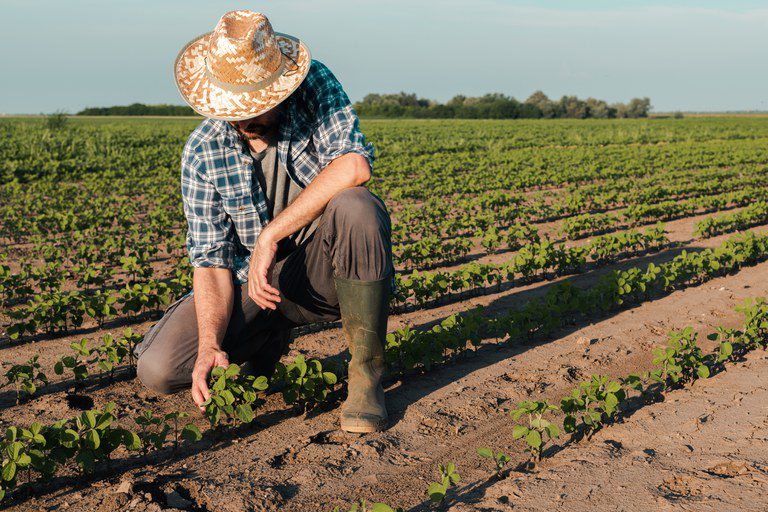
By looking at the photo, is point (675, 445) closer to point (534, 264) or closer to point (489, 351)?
point (489, 351)

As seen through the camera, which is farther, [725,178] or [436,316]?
[725,178]

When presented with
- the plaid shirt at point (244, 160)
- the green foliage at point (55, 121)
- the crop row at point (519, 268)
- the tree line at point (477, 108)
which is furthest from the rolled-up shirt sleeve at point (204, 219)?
the tree line at point (477, 108)

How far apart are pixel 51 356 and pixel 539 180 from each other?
12.2 m

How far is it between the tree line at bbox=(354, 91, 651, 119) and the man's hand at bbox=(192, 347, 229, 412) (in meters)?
68.9

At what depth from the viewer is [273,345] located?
12.5 ft

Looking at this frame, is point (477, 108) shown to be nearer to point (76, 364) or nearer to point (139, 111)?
point (139, 111)

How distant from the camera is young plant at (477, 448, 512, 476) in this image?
2740mm

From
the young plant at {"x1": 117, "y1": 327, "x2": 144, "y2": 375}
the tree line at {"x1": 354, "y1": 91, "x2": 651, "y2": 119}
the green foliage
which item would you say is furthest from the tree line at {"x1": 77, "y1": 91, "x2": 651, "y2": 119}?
the young plant at {"x1": 117, "y1": 327, "x2": 144, "y2": 375}

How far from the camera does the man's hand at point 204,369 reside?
Result: 308cm

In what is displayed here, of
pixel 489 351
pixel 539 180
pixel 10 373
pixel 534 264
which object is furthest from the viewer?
pixel 539 180

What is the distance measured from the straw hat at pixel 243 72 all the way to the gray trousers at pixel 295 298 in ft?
1.76

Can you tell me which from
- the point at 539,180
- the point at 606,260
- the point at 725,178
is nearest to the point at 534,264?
the point at 606,260

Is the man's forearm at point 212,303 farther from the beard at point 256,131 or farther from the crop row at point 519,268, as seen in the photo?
the crop row at point 519,268

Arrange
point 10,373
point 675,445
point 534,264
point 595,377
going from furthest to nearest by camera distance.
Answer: point 534,264 < point 10,373 < point 595,377 < point 675,445
